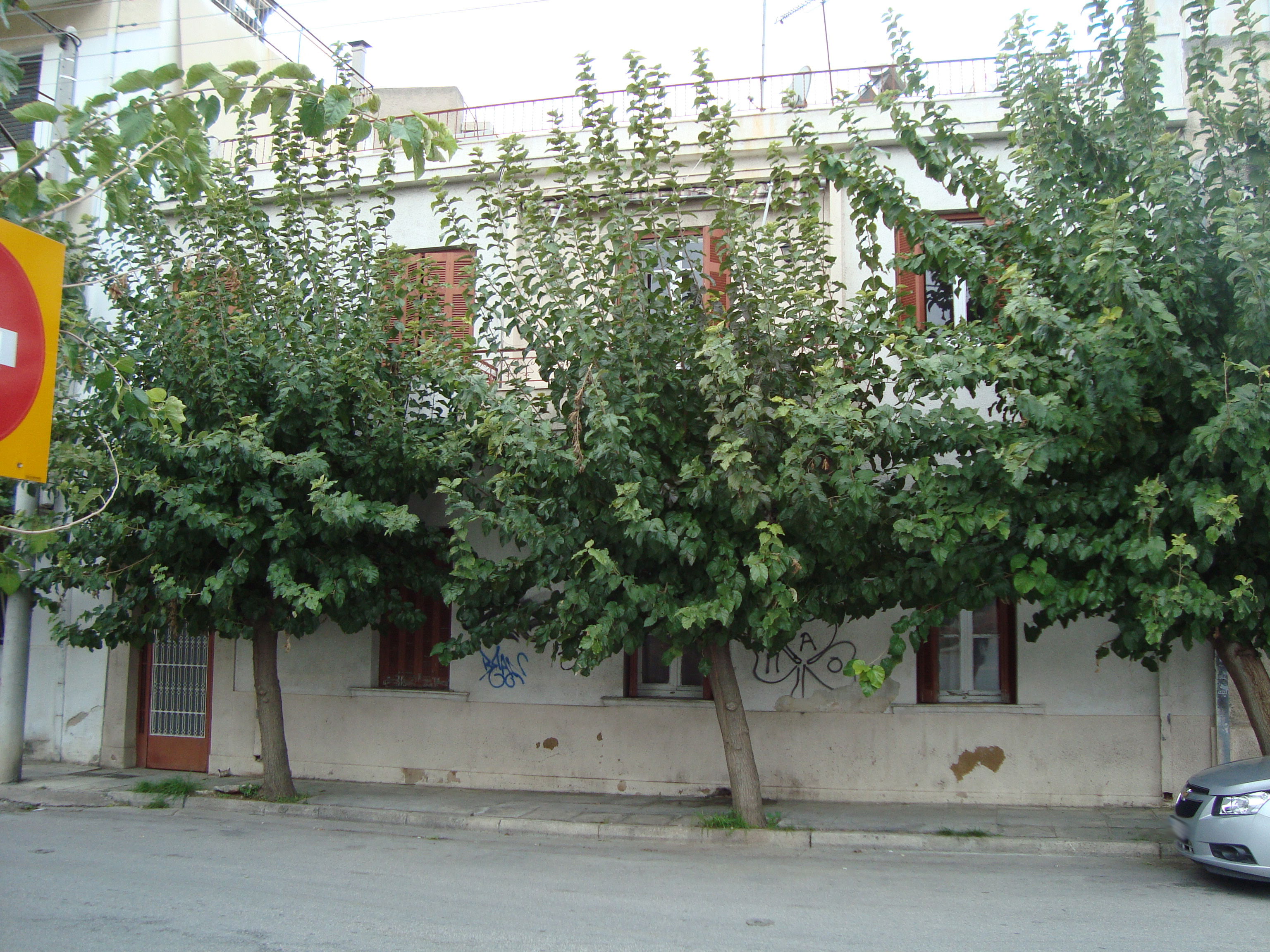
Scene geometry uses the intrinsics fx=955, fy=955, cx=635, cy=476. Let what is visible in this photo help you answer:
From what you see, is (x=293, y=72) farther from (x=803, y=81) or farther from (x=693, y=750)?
(x=803, y=81)

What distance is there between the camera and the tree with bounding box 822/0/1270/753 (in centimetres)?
680

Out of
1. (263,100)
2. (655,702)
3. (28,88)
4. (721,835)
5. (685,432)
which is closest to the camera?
(263,100)

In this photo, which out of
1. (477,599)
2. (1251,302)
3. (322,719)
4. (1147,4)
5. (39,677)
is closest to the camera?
(1251,302)

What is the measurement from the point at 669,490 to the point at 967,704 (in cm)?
Result: 421

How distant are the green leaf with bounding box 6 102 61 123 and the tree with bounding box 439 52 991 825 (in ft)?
13.3

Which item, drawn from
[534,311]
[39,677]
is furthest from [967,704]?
[39,677]

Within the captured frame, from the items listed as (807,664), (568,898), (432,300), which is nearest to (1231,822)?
(807,664)

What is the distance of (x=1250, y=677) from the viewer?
796 centimetres

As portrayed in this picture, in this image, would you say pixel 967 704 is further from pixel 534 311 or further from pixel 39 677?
pixel 39 677

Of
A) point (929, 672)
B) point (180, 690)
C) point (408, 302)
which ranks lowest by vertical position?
point (180, 690)

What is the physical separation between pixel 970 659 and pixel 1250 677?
2829 mm

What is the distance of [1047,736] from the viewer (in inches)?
384

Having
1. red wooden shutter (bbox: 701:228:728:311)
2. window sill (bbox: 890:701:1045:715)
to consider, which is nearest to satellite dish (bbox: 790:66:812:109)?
red wooden shutter (bbox: 701:228:728:311)

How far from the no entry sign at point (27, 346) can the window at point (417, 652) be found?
8.33m
